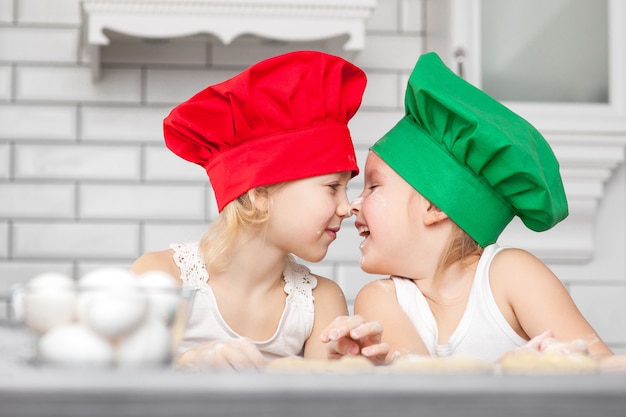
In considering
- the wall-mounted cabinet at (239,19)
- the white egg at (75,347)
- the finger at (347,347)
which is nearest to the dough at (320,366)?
the white egg at (75,347)

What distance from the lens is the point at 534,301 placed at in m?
1.30

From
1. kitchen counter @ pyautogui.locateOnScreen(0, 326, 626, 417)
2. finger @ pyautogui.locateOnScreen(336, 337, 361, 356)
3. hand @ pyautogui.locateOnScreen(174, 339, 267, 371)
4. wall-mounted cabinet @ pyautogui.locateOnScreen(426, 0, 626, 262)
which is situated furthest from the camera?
wall-mounted cabinet @ pyautogui.locateOnScreen(426, 0, 626, 262)

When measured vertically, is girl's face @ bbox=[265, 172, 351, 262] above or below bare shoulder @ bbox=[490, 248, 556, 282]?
above

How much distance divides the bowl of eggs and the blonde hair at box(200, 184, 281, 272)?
0.89 meters

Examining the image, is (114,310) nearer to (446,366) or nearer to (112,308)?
(112,308)

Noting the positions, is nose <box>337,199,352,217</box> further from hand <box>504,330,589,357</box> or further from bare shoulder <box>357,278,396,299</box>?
hand <box>504,330,589,357</box>

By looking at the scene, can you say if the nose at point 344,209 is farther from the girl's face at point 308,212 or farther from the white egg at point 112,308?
the white egg at point 112,308

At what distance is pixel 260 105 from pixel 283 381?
92cm

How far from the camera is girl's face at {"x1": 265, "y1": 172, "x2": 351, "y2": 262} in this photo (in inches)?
57.3

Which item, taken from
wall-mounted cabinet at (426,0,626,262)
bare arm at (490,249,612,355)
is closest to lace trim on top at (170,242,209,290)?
bare arm at (490,249,612,355)

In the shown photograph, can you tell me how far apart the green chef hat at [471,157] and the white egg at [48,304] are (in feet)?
2.81

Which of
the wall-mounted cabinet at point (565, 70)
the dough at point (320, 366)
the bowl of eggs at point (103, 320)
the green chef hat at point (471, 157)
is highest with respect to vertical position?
the wall-mounted cabinet at point (565, 70)

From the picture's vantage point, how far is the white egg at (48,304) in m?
0.55

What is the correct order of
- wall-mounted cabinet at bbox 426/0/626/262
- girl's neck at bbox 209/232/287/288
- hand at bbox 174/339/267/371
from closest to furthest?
hand at bbox 174/339/267/371 → girl's neck at bbox 209/232/287/288 → wall-mounted cabinet at bbox 426/0/626/262
